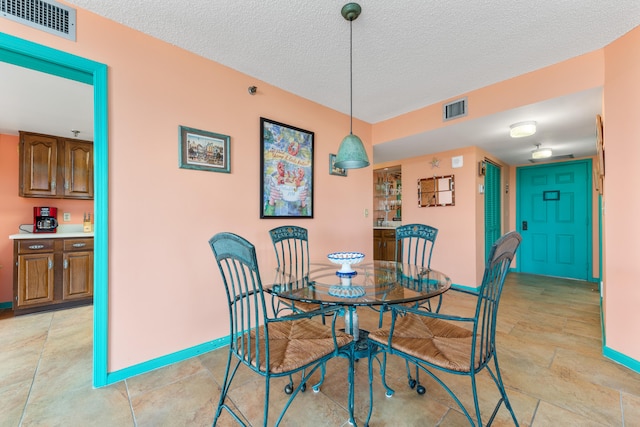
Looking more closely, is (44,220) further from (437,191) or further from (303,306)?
(437,191)

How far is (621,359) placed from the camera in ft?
6.51

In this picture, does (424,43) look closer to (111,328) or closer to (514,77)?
(514,77)

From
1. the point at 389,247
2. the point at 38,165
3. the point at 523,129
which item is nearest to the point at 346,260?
the point at 523,129

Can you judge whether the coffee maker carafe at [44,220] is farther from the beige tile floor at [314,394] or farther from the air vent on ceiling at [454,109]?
the air vent on ceiling at [454,109]

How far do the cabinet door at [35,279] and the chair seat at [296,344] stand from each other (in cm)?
317

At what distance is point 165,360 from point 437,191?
3889 mm

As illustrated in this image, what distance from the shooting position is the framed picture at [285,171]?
2.59m

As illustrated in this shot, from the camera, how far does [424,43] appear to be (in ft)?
6.64

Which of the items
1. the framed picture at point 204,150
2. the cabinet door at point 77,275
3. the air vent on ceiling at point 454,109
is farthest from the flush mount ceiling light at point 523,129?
the cabinet door at point 77,275

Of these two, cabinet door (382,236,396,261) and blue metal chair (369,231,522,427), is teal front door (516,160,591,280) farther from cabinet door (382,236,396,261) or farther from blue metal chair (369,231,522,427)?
blue metal chair (369,231,522,427)

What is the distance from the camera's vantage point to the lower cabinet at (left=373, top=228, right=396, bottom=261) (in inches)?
197

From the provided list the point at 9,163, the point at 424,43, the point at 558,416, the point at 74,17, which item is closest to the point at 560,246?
the point at 558,416

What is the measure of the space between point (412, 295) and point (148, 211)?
183 cm

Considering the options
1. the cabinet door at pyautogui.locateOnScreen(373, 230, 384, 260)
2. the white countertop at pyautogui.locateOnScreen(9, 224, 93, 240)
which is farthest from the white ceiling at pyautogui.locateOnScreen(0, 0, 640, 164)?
the cabinet door at pyautogui.locateOnScreen(373, 230, 384, 260)
